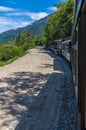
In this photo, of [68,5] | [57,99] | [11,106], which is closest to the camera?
[11,106]

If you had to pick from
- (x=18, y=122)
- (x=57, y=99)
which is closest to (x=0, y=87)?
(x=57, y=99)

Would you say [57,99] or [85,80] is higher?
[85,80]

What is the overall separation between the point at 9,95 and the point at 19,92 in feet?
2.91

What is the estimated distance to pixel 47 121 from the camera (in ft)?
26.0

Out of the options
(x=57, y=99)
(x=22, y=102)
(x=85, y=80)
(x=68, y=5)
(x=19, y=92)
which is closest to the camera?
(x=85, y=80)

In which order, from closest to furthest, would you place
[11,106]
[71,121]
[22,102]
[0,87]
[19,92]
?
1. [71,121]
2. [11,106]
3. [22,102]
4. [19,92]
5. [0,87]

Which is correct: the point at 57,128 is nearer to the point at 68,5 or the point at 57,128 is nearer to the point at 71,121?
the point at 71,121

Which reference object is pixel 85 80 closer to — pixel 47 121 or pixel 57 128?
pixel 57 128

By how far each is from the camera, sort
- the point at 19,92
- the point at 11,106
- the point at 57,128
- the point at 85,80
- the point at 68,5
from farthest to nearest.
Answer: the point at 68,5, the point at 19,92, the point at 11,106, the point at 57,128, the point at 85,80

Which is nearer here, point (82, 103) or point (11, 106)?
point (82, 103)

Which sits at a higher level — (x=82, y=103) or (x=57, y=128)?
(x=82, y=103)

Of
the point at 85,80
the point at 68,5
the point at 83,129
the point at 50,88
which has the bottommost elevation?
the point at 50,88

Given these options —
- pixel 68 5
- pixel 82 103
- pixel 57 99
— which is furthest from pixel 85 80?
pixel 68 5

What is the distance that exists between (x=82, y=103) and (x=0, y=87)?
956 centimetres
